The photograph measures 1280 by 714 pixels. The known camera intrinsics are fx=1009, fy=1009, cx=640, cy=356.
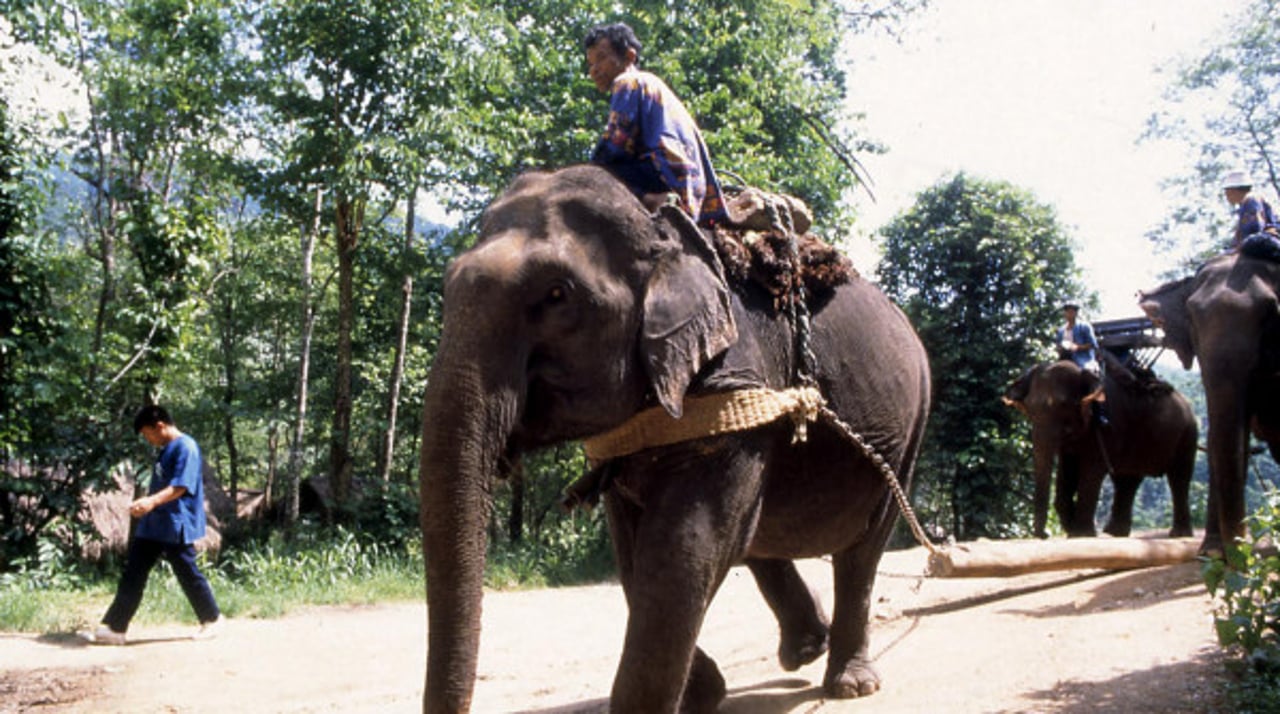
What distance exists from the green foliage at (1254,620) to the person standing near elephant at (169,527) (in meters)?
6.69

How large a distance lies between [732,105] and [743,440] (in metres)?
10.8

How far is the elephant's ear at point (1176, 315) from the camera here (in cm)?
797

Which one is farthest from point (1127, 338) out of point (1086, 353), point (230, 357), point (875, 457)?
point (230, 357)

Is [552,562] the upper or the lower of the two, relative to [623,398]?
lower

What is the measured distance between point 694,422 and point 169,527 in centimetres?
564

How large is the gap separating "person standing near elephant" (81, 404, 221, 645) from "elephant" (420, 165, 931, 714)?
4.95 m

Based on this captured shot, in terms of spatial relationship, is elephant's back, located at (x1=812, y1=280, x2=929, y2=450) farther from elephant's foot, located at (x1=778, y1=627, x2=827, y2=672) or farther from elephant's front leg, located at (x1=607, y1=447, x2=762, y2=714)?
elephant's foot, located at (x1=778, y1=627, x2=827, y2=672)

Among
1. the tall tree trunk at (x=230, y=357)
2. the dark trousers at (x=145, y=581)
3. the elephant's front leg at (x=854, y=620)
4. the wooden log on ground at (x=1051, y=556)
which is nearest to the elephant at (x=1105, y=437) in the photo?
the wooden log on ground at (x=1051, y=556)

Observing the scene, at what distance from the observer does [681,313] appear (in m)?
3.34

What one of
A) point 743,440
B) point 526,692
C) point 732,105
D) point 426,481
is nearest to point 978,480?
point 732,105

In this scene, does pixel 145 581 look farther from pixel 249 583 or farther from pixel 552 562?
pixel 552 562

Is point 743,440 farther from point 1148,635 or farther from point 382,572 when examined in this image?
point 382,572

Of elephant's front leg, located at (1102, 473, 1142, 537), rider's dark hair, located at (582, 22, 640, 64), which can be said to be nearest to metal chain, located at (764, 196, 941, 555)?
rider's dark hair, located at (582, 22, 640, 64)

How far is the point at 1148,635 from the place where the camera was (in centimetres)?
550
